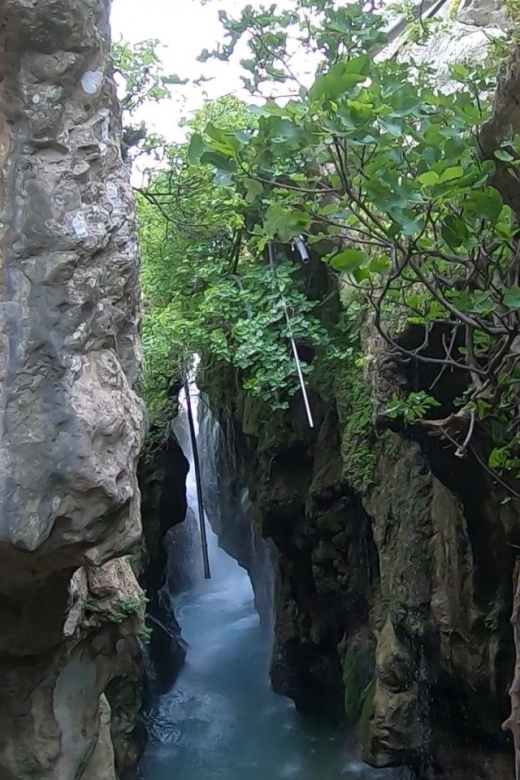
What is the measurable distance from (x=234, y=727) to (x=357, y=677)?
264cm

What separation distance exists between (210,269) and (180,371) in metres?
1.26

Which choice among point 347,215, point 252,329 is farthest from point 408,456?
point 347,215

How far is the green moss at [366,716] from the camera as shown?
794 centimetres

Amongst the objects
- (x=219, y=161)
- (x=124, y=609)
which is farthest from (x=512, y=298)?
(x=124, y=609)

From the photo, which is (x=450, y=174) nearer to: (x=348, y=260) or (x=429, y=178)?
(x=429, y=178)

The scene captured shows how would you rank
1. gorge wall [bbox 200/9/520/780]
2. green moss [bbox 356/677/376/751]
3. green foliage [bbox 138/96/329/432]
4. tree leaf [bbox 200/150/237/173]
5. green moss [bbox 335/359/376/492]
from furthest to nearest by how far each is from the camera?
green moss [bbox 356/677/376/751] → green foliage [bbox 138/96/329/432] → green moss [bbox 335/359/376/492] → gorge wall [bbox 200/9/520/780] → tree leaf [bbox 200/150/237/173]

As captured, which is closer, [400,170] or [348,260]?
[348,260]

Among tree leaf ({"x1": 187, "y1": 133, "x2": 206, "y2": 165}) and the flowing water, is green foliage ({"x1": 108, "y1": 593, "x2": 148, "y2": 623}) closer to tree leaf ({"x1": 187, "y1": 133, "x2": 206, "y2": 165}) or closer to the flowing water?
tree leaf ({"x1": 187, "y1": 133, "x2": 206, "y2": 165})

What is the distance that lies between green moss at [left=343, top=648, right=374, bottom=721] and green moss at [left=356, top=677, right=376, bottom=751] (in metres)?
0.27

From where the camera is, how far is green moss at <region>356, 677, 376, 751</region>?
794cm

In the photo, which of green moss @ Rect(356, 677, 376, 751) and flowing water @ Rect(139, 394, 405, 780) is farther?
flowing water @ Rect(139, 394, 405, 780)

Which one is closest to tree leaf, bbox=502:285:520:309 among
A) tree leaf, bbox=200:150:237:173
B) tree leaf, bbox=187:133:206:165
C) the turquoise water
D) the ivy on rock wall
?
the ivy on rock wall

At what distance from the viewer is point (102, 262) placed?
3.29 metres

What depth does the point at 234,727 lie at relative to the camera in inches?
428
